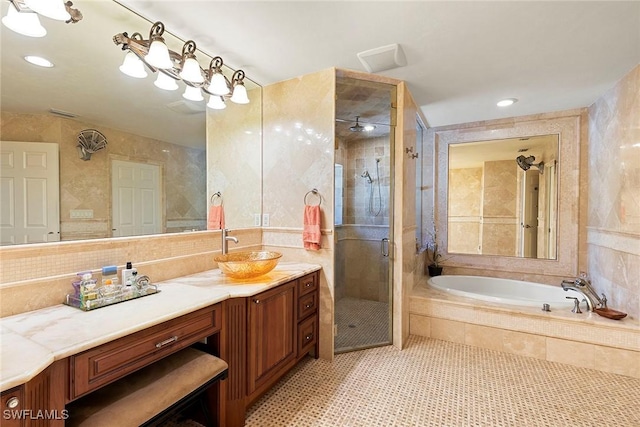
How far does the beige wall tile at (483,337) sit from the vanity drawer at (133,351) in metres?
2.35

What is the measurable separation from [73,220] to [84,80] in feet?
2.68

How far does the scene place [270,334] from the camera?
5.84 feet

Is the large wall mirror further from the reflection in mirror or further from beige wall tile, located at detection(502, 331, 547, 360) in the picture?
the reflection in mirror

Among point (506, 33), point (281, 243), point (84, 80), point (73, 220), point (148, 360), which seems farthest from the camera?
point (281, 243)

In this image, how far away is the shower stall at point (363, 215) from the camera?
2.60 meters

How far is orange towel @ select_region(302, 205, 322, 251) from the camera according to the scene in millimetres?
2283

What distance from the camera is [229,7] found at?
1.58 m

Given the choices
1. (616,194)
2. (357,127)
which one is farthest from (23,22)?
(616,194)

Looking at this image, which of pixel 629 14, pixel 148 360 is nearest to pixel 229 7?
pixel 148 360

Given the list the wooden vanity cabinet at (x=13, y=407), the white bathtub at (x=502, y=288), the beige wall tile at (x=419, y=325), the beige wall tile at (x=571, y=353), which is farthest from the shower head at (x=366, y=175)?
the wooden vanity cabinet at (x=13, y=407)

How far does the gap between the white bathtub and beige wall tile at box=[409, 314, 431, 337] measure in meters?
0.42

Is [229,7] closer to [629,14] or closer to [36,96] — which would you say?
[36,96]

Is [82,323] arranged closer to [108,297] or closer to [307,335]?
[108,297]

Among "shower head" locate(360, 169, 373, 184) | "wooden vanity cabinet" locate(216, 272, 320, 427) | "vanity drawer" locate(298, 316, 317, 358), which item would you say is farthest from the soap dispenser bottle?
"shower head" locate(360, 169, 373, 184)
